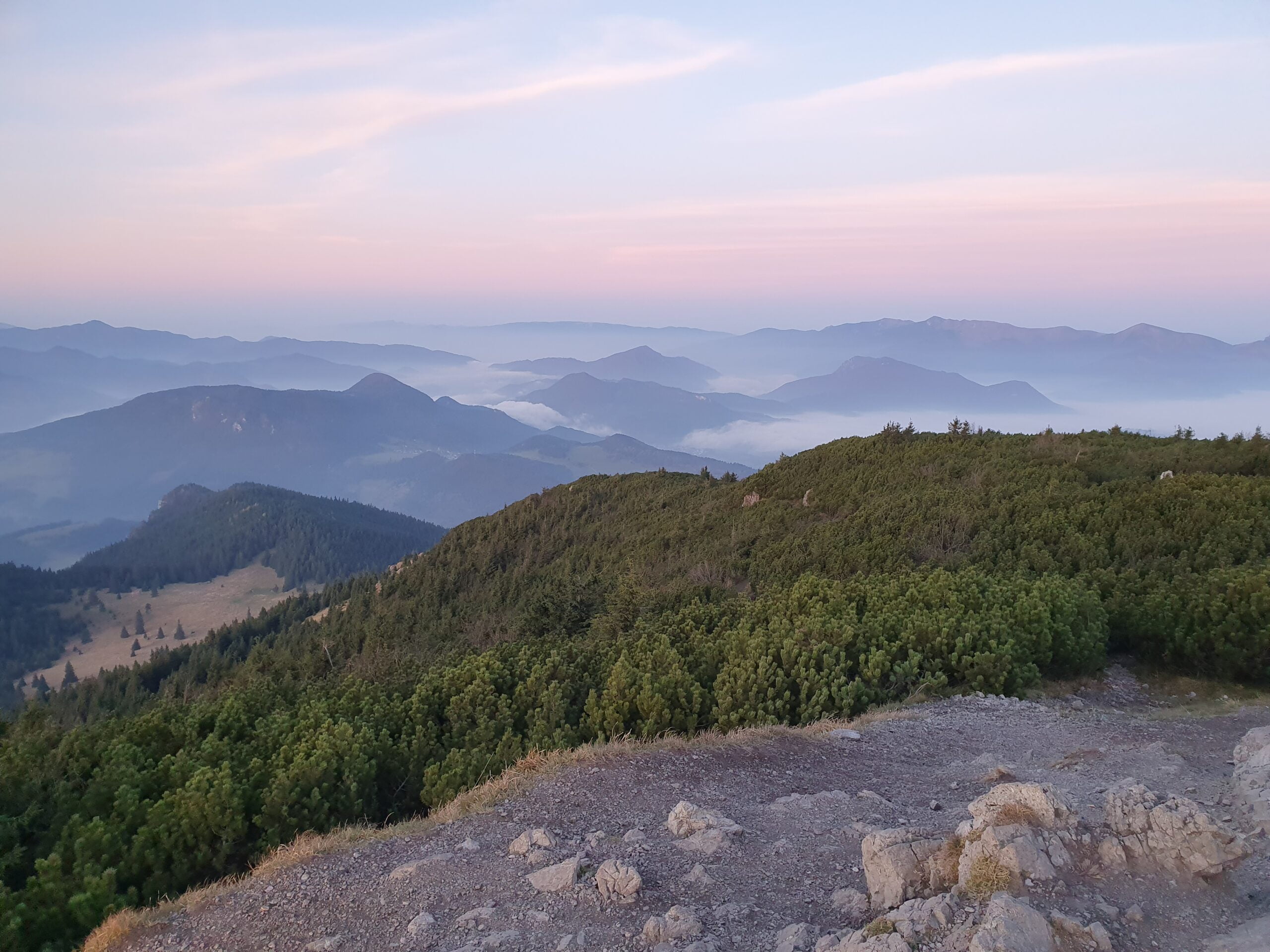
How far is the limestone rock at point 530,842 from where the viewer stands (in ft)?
17.6

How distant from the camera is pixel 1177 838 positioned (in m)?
4.20

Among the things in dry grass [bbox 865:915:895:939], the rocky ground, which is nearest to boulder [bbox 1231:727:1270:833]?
the rocky ground

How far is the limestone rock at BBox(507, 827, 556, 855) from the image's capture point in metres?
5.37

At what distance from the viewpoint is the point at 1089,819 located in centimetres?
449

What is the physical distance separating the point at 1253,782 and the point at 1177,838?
1734mm

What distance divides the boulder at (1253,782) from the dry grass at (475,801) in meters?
2.87

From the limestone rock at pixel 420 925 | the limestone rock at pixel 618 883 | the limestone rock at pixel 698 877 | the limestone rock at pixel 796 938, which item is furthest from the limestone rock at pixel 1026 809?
the limestone rock at pixel 420 925

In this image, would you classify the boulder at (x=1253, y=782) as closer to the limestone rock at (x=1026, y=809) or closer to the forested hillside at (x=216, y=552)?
the limestone rock at (x=1026, y=809)

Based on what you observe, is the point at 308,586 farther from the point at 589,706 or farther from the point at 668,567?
the point at 589,706

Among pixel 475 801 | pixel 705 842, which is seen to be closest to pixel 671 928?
pixel 705 842

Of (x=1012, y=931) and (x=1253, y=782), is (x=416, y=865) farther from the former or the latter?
(x=1253, y=782)

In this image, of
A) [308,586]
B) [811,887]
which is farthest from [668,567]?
[308,586]

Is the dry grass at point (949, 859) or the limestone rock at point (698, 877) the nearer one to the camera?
the dry grass at point (949, 859)

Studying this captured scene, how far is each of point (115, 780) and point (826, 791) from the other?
6.19 m
